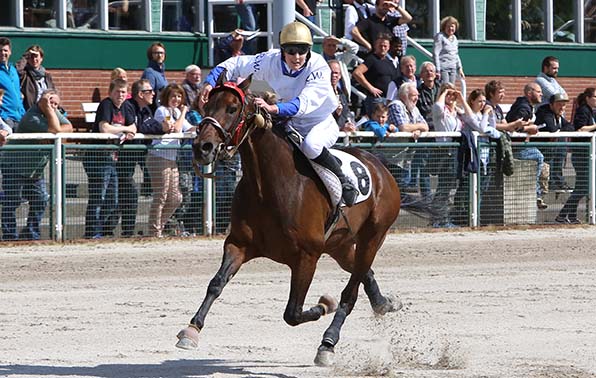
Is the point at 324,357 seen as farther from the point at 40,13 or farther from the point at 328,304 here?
the point at 40,13

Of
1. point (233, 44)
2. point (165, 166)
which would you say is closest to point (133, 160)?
point (165, 166)

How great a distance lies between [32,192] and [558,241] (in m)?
6.44

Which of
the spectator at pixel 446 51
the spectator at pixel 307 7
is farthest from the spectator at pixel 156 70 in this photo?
the spectator at pixel 446 51

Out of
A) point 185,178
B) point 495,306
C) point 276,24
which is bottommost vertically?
point 495,306

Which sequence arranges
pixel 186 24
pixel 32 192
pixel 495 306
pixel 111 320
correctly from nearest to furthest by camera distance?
1. pixel 111 320
2. pixel 495 306
3. pixel 32 192
4. pixel 186 24

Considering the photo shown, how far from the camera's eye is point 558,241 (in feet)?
56.1

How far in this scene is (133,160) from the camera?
50.8 ft

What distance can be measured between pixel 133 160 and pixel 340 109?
8.53ft

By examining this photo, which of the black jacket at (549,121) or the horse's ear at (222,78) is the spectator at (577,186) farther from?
the horse's ear at (222,78)

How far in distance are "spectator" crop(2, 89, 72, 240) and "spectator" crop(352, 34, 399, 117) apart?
4532 mm

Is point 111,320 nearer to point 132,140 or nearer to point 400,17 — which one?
point 132,140

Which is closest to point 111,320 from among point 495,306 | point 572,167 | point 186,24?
point 495,306

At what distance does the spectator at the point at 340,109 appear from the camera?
53.0 feet

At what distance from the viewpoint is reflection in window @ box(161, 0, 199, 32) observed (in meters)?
22.0
